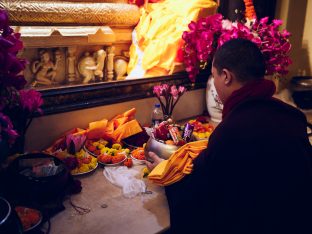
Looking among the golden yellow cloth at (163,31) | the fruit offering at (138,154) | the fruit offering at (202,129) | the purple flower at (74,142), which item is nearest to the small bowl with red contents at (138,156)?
the fruit offering at (138,154)

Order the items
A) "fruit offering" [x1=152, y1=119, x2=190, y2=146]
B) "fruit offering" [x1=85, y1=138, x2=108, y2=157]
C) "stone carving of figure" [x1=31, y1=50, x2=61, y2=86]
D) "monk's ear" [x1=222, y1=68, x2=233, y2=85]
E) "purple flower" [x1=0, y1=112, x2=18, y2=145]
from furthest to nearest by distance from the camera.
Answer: "stone carving of figure" [x1=31, y1=50, x2=61, y2=86] → "fruit offering" [x1=85, y1=138, x2=108, y2=157] → "fruit offering" [x1=152, y1=119, x2=190, y2=146] → "monk's ear" [x1=222, y1=68, x2=233, y2=85] → "purple flower" [x1=0, y1=112, x2=18, y2=145]

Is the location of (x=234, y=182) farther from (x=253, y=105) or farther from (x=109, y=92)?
(x=109, y=92)

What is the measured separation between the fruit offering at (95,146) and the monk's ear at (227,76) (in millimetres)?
795

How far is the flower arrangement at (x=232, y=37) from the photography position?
2.21 meters

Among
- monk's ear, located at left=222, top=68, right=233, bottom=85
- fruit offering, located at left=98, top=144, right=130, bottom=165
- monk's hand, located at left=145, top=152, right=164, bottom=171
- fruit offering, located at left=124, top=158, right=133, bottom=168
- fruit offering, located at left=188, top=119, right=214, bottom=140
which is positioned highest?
monk's ear, located at left=222, top=68, right=233, bottom=85

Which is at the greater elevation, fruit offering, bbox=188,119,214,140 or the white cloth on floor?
fruit offering, bbox=188,119,214,140

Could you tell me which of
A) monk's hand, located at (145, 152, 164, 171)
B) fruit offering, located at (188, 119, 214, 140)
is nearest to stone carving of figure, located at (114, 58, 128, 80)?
fruit offering, located at (188, 119, 214, 140)

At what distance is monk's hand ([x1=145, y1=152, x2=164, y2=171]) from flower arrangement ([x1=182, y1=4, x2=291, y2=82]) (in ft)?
3.02

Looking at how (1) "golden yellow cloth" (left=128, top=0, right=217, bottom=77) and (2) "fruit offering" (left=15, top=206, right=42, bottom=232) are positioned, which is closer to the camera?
(2) "fruit offering" (left=15, top=206, right=42, bottom=232)

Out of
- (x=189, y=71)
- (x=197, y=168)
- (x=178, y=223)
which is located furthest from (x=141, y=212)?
(x=189, y=71)

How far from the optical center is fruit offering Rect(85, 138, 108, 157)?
1800 millimetres

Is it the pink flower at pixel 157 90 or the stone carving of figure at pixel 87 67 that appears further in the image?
the stone carving of figure at pixel 87 67

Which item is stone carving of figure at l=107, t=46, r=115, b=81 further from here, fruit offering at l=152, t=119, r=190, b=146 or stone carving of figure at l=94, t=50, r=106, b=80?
fruit offering at l=152, t=119, r=190, b=146

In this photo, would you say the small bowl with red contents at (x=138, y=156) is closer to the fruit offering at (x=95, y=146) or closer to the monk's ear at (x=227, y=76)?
the fruit offering at (x=95, y=146)
